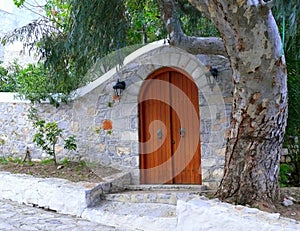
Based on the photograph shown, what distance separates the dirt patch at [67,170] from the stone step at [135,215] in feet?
2.78

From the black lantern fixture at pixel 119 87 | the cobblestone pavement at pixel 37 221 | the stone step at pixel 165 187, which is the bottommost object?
the cobblestone pavement at pixel 37 221

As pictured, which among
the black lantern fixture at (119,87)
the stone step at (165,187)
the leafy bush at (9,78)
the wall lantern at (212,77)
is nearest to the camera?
the wall lantern at (212,77)

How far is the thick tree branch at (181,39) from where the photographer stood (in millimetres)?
4199

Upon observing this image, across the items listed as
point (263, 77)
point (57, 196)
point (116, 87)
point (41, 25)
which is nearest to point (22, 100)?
point (41, 25)

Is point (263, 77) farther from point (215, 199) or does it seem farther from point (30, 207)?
point (30, 207)

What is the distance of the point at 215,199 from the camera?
146 inches

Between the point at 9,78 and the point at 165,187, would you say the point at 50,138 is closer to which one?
the point at 165,187

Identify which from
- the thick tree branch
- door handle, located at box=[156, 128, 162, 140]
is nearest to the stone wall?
door handle, located at box=[156, 128, 162, 140]

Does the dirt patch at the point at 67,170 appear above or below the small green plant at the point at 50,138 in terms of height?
below

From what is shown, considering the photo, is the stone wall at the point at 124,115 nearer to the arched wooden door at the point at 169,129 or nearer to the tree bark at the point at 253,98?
the arched wooden door at the point at 169,129

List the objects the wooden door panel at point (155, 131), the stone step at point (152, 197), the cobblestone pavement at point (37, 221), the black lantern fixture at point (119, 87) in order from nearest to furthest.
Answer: the cobblestone pavement at point (37, 221)
the stone step at point (152, 197)
the wooden door panel at point (155, 131)
the black lantern fixture at point (119, 87)

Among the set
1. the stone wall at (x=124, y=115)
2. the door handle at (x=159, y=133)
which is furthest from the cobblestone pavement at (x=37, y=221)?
the door handle at (x=159, y=133)

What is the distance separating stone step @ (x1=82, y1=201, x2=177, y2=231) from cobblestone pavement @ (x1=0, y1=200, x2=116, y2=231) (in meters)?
0.12

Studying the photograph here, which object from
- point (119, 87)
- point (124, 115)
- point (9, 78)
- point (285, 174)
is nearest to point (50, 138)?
point (124, 115)
